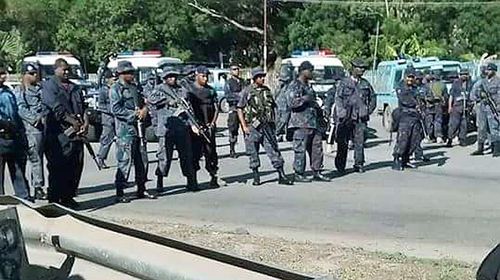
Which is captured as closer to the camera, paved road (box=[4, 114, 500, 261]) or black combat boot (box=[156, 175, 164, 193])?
paved road (box=[4, 114, 500, 261])

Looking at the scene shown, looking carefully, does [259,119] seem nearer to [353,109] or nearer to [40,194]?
[353,109]

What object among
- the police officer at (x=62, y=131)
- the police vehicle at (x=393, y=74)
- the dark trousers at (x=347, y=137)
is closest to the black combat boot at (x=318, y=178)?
the dark trousers at (x=347, y=137)

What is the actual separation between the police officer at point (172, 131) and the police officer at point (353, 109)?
290 cm

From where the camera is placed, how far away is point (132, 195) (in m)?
12.0

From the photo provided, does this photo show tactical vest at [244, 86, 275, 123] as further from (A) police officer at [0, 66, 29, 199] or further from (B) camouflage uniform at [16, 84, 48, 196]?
(A) police officer at [0, 66, 29, 199]

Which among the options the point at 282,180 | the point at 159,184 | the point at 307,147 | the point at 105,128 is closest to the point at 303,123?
the point at 307,147

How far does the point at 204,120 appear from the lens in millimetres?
12891

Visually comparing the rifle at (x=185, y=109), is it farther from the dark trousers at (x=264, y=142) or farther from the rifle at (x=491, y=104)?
the rifle at (x=491, y=104)

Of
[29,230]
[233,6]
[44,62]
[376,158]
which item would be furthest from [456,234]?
[233,6]

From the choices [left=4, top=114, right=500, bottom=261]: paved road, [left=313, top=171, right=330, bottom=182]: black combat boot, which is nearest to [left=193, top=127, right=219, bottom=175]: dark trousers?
[left=4, top=114, right=500, bottom=261]: paved road

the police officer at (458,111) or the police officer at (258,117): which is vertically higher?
the police officer at (258,117)

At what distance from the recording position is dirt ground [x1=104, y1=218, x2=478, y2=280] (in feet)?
22.7

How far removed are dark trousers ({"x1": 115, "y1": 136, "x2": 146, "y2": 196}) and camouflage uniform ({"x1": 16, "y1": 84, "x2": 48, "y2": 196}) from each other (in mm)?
963

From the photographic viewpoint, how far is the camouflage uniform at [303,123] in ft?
42.7
